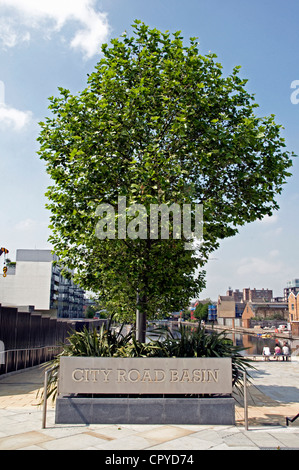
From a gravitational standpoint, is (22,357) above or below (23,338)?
below

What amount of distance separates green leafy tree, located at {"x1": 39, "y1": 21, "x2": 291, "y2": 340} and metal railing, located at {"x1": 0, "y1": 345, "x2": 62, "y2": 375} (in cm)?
765

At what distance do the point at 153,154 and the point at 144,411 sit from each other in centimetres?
650

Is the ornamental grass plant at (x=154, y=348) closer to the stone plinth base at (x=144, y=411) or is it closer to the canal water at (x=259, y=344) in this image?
the stone plinth base at (x=144, y=411)

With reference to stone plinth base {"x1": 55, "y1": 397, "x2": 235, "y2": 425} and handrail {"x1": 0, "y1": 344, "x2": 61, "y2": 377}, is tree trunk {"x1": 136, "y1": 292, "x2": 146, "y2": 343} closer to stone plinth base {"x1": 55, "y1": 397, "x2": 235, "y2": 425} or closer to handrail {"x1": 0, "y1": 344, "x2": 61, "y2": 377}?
stone plinth base {"x1": 55, "y1": 397, "x2": 235, "y2": 425}

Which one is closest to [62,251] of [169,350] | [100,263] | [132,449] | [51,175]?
[100,263]

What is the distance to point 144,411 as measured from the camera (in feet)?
29.5

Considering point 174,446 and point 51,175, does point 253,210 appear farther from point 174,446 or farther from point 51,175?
point 174,446

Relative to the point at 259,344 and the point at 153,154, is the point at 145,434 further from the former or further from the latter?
the point at 259,344

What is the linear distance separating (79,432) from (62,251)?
5.65 meters

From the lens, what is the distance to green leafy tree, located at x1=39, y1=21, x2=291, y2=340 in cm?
1068

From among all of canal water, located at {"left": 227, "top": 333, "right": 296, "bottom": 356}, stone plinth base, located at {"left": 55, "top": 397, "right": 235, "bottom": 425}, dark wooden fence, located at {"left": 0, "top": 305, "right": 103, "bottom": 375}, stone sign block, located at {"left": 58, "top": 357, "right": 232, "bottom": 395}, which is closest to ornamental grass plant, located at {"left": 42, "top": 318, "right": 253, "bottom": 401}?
stone sign block, located at {"left": 58, "top": 357, "right": 232, "bottom": 395}

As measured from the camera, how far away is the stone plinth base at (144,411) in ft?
29.4

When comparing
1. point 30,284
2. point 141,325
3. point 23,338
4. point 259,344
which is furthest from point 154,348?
point 30,284

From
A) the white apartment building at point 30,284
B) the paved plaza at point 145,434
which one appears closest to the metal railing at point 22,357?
the paved plaza at point 145,434
